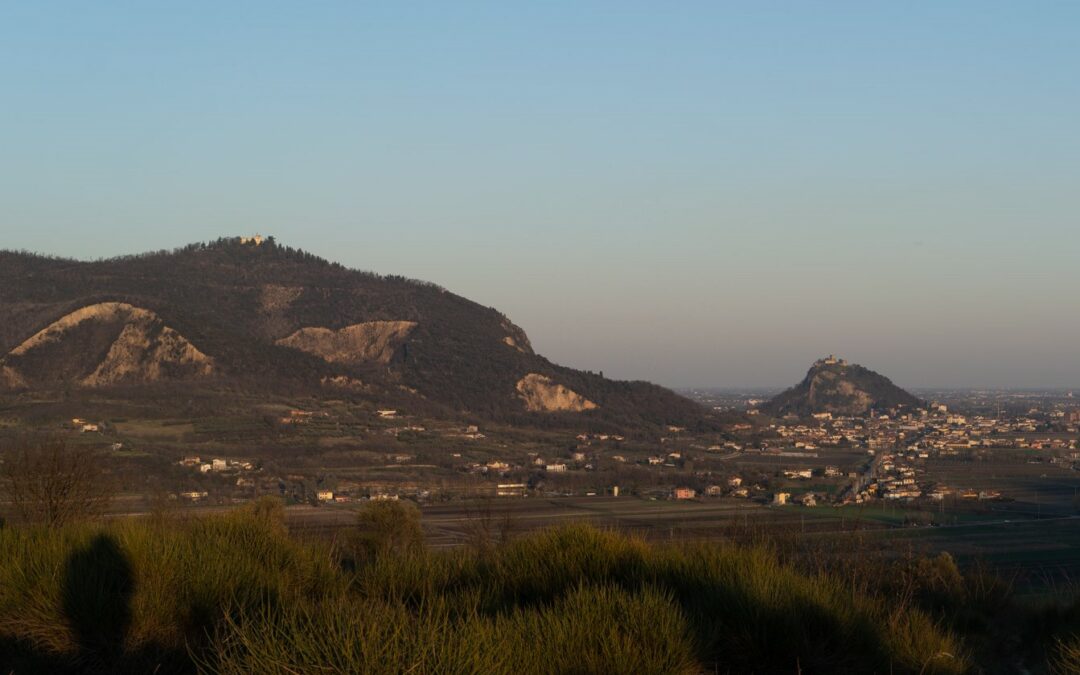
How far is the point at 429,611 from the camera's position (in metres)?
6.30

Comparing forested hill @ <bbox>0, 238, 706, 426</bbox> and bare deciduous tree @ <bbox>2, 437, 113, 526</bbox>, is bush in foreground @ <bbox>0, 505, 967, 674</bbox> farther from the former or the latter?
forested hill @ <bbox>0, 238, 706, 426</bbox>

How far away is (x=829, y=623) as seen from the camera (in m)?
8.30

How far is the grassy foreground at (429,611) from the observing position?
607 cm

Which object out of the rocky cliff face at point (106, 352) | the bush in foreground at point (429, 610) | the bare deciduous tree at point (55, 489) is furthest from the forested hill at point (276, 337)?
the bush in foreground at point (429, 610)

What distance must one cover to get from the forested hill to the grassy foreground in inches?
3749

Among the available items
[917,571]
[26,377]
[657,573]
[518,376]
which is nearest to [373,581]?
[657,573]

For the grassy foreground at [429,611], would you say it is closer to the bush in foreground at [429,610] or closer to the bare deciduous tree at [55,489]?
the bush in foreground at [429,610]

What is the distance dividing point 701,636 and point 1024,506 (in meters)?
62.2

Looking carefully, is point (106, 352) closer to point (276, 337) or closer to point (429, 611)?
point (276, 337)

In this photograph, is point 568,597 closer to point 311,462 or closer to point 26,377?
point 311,462

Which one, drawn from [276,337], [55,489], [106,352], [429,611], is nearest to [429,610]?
[429,611]

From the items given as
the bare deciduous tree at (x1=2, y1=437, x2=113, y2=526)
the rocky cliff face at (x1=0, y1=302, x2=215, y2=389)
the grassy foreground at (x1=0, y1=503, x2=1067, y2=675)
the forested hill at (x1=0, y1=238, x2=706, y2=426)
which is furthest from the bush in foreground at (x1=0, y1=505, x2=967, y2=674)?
the rocky cliff face at (x1=0, y1=302, x2=215, y2=389)

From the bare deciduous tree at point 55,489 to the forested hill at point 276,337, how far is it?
76811 mm

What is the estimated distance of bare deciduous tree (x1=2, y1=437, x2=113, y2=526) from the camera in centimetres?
2325
